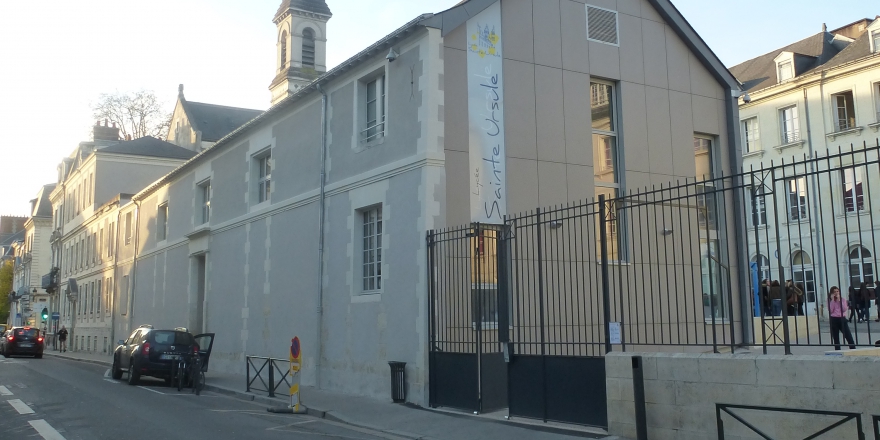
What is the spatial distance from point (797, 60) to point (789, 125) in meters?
3.33

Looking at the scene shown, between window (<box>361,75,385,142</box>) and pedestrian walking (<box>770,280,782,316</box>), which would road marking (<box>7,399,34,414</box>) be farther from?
pedestrian walking (<box>770,280,782,316</box>)

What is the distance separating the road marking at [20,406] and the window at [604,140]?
10900 millimetres

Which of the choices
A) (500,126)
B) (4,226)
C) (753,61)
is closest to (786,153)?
(753,61)

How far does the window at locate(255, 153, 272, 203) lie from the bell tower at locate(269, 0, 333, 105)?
34867mm

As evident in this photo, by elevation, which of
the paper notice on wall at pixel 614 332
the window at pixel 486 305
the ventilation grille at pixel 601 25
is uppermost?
the ventilation grille at pixel 601 25

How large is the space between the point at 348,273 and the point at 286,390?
3016 mm

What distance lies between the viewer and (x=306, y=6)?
56750 millimetres

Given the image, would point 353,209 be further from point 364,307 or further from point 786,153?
point 786,153

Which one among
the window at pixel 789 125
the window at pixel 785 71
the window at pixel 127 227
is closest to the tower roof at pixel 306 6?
the window at pixel 127 227

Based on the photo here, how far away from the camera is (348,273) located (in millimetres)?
15445

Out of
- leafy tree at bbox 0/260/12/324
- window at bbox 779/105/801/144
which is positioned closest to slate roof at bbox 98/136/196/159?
window at bbox 779/105/801/144

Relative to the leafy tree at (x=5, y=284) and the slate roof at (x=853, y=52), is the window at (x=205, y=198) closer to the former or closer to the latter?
the slate roof at (x=853, y=52)

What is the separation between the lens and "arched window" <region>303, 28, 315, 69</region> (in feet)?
183

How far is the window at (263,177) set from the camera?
20641mm
